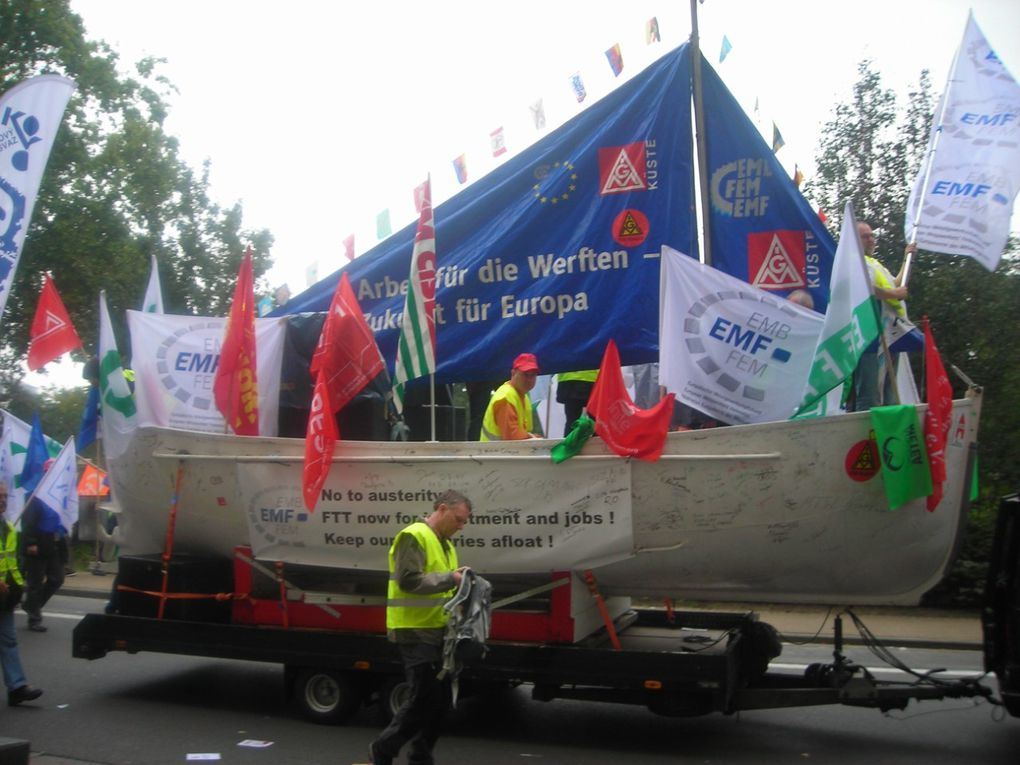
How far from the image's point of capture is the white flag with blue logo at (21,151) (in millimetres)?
7078

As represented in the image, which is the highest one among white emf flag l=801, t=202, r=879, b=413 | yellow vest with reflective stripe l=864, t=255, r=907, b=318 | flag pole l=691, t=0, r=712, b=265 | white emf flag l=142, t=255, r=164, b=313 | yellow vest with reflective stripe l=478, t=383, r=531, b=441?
flag pole l=691, t=0, r=712, b=265

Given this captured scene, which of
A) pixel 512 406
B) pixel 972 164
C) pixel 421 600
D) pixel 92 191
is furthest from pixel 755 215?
pixel 92 191

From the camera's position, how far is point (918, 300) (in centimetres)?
1220

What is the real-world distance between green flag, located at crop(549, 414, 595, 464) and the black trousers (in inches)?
61.2

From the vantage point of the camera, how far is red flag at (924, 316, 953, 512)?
5.96 meters

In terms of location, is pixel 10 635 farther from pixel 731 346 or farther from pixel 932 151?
pixel 932 151

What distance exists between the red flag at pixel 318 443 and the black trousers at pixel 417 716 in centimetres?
169

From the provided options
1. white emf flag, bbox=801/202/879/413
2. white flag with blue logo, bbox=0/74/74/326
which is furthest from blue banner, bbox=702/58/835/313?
white flag with blue logo, bbox=0/74/74/326

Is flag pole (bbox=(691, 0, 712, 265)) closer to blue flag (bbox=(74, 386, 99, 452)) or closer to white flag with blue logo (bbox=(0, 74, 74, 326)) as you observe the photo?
white flag with blue logo (bbox=(0, 74, 74, 326))

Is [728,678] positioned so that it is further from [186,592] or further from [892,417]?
[186,592]

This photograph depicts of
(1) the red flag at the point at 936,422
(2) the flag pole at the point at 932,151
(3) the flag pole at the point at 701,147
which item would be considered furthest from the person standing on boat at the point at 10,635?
(2) the flag pole at the point at 932,151

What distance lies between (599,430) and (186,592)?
3.62 m

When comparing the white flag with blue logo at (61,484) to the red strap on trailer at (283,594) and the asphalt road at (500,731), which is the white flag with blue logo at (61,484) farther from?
the red strap on trailer at (283,594)

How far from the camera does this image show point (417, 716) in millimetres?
5805
